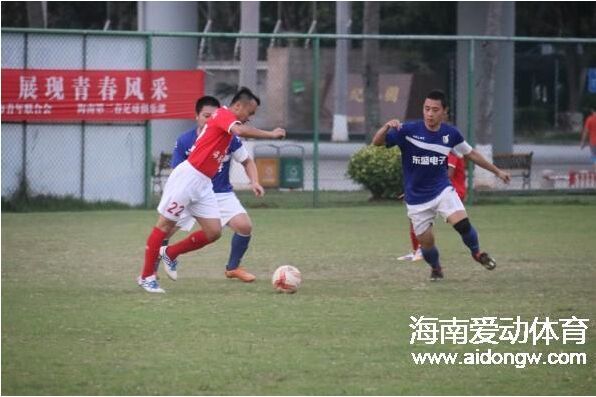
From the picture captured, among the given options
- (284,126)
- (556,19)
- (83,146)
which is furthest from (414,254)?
(556,19)

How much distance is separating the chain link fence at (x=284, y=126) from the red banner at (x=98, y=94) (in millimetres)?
160

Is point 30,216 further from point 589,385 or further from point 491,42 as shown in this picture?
point 589,385

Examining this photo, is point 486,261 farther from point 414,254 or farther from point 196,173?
point 196,173

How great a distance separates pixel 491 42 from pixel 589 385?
1786 centimetres

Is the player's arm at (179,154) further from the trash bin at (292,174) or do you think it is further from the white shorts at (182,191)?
the trash bin at (292,174)

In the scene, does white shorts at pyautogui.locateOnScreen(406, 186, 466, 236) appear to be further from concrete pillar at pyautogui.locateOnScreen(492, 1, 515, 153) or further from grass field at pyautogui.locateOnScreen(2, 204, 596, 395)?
concrete pillar at pyautogui.locateOnScreen(492, 1, 515, 153)

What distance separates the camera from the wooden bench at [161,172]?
23609mm

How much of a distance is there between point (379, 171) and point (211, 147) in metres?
11.5

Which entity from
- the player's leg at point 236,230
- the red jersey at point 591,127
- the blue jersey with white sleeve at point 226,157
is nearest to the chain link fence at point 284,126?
the red jersey at point 591,127

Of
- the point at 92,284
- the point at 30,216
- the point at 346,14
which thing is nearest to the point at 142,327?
the point at 92,284

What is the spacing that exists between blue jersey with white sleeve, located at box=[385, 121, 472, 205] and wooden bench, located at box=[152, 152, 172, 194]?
34.2 feet

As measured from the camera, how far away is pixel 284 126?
27.2 metres

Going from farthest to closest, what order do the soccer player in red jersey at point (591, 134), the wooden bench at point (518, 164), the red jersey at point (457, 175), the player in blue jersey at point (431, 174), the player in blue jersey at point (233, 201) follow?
the soccer player in red jersey at point (591, 134) < the wooden bench at point (518, 164) < the red jersey at point (457, 175) < the player in blue jersey at point (233, 201) < the player in blue jersey at point (431, 174)

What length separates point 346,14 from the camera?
4597 cm
